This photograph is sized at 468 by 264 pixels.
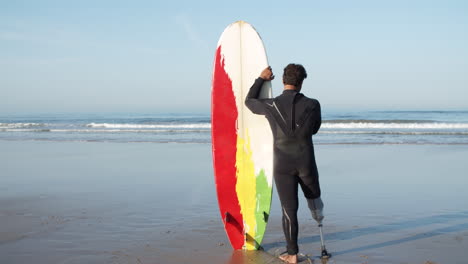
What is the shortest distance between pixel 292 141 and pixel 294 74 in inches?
20.0

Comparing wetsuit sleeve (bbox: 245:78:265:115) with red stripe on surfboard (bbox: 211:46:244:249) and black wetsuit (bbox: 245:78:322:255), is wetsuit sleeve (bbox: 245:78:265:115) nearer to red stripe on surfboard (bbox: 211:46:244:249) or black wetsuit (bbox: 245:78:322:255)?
black wetsuit (bbox: 245:78:322:255)

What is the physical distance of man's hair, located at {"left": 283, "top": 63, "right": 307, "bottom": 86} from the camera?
3.29 meters

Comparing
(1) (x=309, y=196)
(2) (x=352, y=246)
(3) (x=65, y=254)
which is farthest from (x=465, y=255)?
(3) (x=65, y=254)

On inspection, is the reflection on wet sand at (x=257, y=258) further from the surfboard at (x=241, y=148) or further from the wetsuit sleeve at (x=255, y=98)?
the wetsuit sleeve at (x=255, y=98)

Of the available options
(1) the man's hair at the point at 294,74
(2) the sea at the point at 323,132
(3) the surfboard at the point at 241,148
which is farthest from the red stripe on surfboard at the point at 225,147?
(2) the sea at the point at 323,132

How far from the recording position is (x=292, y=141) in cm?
330

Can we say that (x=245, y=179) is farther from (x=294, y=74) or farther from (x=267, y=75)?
(x=294, y=74)

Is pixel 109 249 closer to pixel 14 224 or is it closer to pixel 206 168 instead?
pixel 14 224

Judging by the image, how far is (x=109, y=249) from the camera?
372cm

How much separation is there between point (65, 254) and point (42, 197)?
8.62 feet

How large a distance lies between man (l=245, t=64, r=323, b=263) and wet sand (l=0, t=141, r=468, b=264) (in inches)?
20.9

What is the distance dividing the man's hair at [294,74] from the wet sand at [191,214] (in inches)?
56.5

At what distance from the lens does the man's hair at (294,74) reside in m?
3.29

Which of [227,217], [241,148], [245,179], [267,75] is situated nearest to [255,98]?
[267,75]
